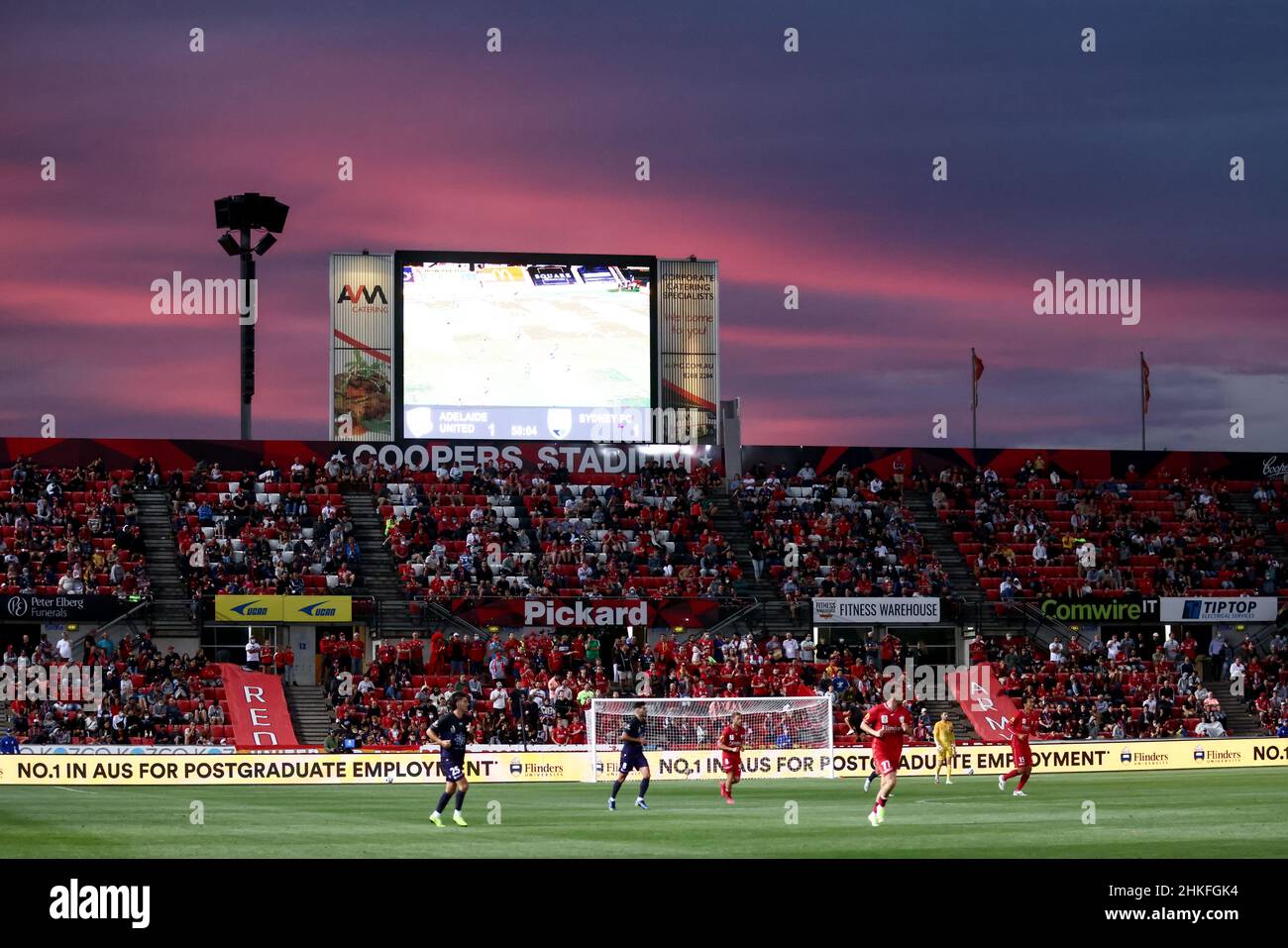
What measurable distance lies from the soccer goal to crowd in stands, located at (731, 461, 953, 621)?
1050 cm

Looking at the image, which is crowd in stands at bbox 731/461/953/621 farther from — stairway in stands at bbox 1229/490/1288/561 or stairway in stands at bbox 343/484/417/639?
stairway in stands at bbox 1229/490/1288/561

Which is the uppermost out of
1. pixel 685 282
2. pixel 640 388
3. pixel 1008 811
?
pixel 685 282

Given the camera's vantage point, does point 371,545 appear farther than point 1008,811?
Yes

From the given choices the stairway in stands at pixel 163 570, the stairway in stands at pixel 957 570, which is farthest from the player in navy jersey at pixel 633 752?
the stairway in stands at pixel 957 570

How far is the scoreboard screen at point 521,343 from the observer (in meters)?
61.1

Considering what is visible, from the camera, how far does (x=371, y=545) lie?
59719 mm

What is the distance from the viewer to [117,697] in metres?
50.1

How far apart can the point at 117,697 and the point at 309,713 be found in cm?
600

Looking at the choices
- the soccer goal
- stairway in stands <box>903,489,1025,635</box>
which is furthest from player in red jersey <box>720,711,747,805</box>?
stairway in stands <box>903,489,1025,635</box>

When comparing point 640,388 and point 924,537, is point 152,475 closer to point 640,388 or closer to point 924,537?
point 640,388

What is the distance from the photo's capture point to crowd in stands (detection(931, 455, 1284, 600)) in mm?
61625

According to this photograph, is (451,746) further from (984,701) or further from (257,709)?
(984,701)

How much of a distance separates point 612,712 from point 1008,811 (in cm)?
1986
